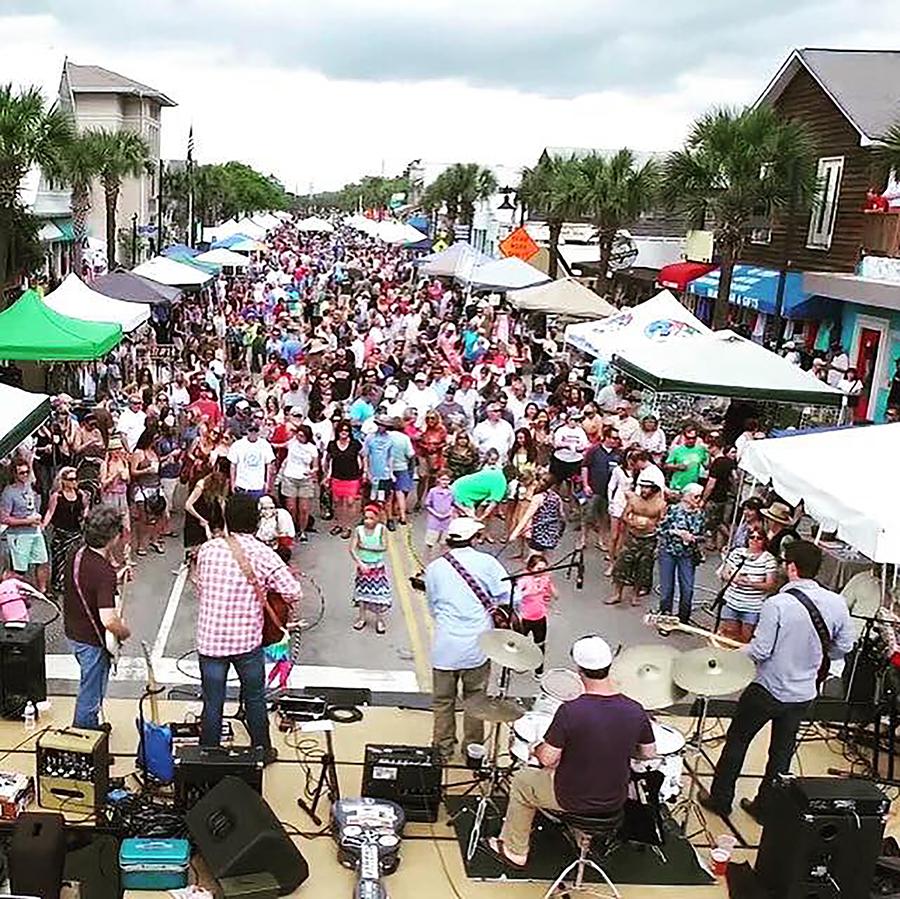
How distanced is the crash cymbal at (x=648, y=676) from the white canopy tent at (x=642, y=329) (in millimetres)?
9687

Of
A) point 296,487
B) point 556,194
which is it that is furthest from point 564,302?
point 556,194

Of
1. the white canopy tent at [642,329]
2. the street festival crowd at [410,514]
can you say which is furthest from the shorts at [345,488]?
the white canopy tent at [642,329]

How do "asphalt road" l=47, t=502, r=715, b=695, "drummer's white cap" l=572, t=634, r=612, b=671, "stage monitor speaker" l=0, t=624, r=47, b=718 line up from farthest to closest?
1. "asphalt road" l=47, t=502, r=715, b=695
2. "stage monitor speaker" l=0, t=624, r=47, b=718
3. "drummer's white cap" l=572, t=634, r=612, b=671

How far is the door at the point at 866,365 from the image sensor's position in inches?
776

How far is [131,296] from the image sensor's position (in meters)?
20.4

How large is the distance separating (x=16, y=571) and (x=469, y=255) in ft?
75.4

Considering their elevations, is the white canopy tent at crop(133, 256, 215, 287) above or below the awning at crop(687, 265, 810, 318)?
below

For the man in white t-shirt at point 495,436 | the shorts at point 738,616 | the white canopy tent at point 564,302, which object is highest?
the white canopy tent at point 564,302

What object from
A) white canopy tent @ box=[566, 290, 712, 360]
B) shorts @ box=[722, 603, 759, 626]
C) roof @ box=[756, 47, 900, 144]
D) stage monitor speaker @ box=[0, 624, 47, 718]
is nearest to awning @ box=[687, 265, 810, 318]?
roof @ box=[756, 47, 900, 144]

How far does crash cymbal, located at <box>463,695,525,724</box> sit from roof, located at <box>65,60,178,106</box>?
62.4 metres

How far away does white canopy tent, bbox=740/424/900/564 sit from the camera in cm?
714

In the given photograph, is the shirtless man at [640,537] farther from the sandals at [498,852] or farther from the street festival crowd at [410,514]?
the sandals at [498,852]

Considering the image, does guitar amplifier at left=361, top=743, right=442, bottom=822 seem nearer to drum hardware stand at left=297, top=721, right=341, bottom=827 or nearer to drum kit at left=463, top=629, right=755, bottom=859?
drum hardware stand at left=297, top=721, right=341, bottom=827

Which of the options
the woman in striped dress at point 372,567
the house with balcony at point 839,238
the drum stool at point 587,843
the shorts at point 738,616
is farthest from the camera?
the house with balcony at point 839,238
